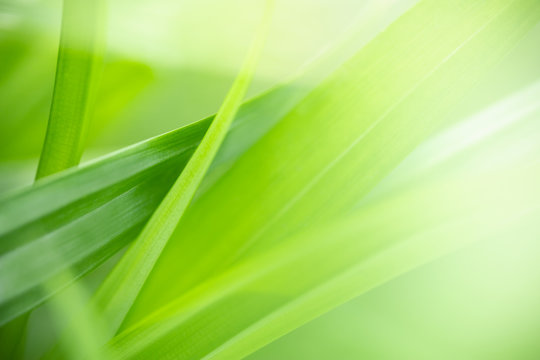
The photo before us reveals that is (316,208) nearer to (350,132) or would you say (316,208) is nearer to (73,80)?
(350,132)

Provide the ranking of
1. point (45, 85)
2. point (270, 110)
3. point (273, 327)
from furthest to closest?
point (45, 85), point (270, 110), point (273, 327)

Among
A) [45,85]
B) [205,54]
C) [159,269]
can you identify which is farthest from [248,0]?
[159,269]

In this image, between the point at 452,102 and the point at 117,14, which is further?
the point at 117,14

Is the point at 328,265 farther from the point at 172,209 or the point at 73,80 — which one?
the point at 73,80

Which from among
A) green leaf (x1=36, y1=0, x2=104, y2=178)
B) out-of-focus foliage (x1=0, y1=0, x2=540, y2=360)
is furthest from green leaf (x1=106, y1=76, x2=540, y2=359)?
green leaf (x1=36, y1=0, x2=104, y2=178)

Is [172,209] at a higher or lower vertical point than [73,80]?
lower

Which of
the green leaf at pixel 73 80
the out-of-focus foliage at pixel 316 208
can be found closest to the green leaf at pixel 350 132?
the out-of-focus foliage at pixel 316 208

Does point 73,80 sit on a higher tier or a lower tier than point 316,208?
higher

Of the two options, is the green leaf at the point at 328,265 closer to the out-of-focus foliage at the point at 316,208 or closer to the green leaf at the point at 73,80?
the out-of-focus foliage at the point at 316,208

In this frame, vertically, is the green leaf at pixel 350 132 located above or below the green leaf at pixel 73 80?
below

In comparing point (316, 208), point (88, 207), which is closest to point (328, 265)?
point (316, 208)

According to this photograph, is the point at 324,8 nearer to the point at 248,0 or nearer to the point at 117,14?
the point at 248,0
